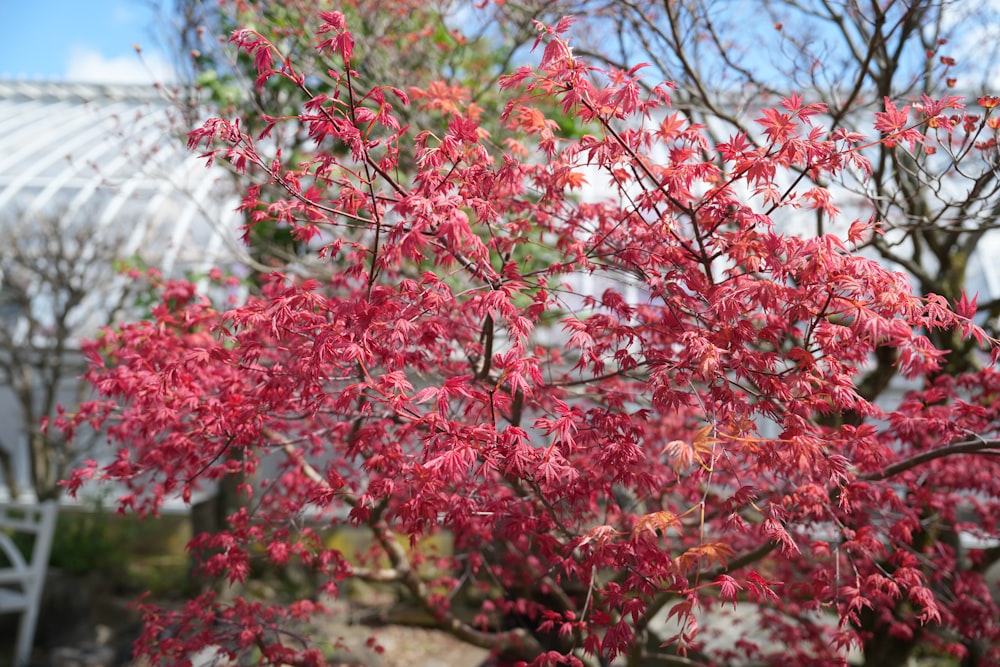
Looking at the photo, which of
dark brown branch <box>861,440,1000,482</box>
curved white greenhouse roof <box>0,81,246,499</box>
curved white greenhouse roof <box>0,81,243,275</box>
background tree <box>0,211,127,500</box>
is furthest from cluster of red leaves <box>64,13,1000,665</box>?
curved white greenhouse roof <box>0,81,243,275</box>

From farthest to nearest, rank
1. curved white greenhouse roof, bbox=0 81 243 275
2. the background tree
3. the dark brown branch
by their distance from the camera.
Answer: curved white greenhouse roof, bbox=0 81 243 275, the background tree, the dark brown branch

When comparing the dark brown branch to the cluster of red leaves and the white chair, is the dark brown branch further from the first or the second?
the white chair

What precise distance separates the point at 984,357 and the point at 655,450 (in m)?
3.71

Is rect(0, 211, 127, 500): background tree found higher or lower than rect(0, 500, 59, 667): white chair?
higher

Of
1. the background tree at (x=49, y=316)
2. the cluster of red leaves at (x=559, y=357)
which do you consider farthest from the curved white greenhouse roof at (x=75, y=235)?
the cluster of red leaves at (x=559, y=357)

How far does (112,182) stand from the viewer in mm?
8234

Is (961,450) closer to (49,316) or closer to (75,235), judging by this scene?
(75,235)

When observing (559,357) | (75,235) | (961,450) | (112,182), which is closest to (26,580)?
(75,235)

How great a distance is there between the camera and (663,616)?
649 centimetres

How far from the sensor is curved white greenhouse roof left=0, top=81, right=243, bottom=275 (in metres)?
9.33

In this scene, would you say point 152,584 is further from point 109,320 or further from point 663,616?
point 663,616

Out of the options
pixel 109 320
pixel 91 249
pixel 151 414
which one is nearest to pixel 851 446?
pixel 151 414

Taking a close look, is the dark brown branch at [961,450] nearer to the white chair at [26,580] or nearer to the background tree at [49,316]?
the white chair at [26,580]

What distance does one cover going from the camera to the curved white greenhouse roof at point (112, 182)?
9.33 meters
